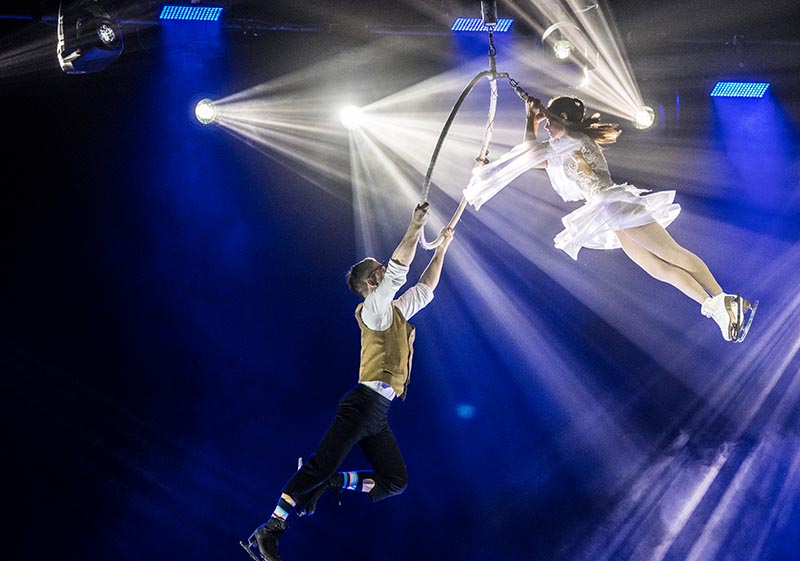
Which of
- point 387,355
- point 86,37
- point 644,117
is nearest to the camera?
point 387,355

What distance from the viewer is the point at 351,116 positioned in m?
6.30

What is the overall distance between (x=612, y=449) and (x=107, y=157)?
4147mm

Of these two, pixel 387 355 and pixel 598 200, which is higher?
pixel 598 200

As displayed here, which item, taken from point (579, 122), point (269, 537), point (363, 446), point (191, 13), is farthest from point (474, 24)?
point (269, 537)

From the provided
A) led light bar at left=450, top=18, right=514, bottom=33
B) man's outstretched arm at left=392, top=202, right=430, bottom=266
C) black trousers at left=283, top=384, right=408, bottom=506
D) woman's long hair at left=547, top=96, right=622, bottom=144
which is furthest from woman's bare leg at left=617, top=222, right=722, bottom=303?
led light bar at left=450, top=18, right=514, bottom=33

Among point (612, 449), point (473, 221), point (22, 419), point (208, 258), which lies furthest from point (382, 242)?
point (22, 419)

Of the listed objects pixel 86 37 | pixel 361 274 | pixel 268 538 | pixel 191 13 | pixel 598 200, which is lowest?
pixel 268 538

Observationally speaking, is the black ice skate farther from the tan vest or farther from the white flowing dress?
the white flowing dress

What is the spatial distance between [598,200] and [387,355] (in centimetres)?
125

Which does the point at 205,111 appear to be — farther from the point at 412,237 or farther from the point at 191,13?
the point at 412,237

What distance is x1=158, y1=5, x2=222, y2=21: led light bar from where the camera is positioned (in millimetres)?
5793

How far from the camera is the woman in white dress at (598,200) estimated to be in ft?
13.4

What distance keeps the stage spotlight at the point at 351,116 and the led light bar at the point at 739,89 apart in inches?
113

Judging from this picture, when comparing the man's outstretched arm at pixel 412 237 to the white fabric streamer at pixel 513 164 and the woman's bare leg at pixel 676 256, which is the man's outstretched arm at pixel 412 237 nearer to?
the white fabric streamer at pixel 513 164
